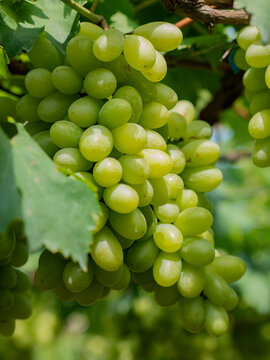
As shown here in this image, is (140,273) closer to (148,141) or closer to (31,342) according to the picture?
(148,141)

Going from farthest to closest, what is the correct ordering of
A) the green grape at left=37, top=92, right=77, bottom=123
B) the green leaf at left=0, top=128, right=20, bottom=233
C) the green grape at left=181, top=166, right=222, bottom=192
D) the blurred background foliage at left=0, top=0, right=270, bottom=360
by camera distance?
the blurred background foliage at left=0, top=0, right=270, bottom=360 < the green grape at left=181, top=166, right=222, bottom=192 < the green grape at left=37, top=92, right=77, bottom=123 < the green leaf at left=0, top=128, right=20, bottom=233

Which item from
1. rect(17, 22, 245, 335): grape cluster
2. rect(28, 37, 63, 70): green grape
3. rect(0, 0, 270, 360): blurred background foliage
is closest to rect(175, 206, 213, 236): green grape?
rect(17, 22, 245, 335): grape cluster

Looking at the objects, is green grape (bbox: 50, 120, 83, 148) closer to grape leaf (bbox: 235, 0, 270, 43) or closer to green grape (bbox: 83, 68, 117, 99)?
green grape (bbox: 83, 68, 117, 99)

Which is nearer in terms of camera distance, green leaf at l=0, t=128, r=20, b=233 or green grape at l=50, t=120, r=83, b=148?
green leaf at l=0, t=128, r=20, b=233

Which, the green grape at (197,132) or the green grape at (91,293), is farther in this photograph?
the green grape at (197,132)

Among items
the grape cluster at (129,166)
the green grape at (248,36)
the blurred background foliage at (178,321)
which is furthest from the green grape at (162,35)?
the blurred background foliage at (178,321)

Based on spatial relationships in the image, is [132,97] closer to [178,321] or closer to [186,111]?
[186,111]

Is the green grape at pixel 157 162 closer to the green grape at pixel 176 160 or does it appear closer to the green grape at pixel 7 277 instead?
the green grape at pixel 176 160
